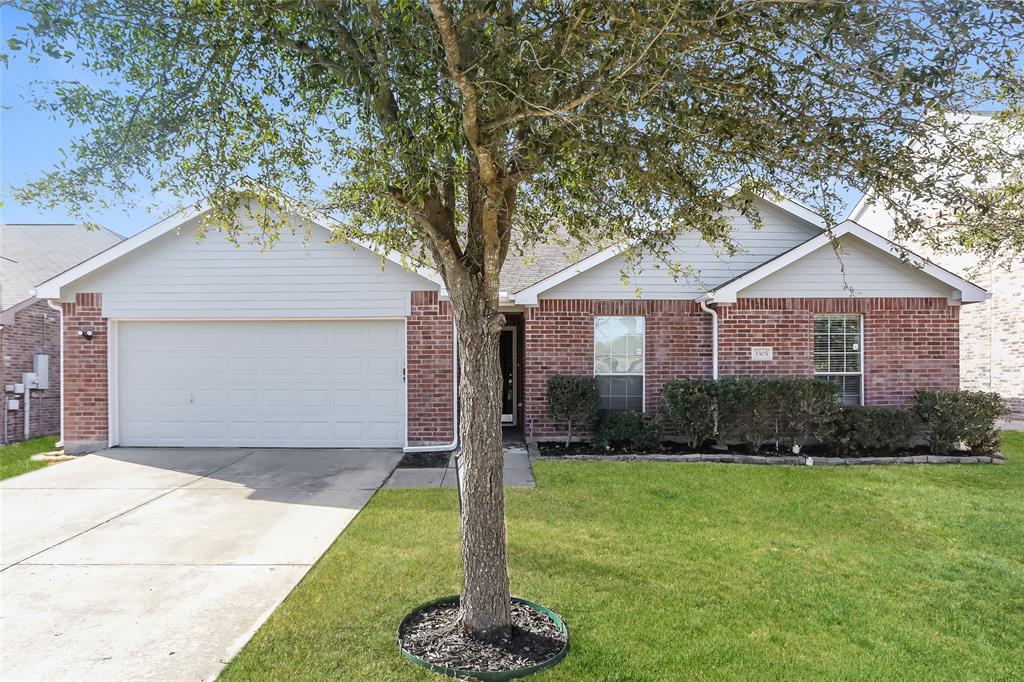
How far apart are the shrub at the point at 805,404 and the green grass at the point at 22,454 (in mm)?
12384

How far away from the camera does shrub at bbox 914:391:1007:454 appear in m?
9.95

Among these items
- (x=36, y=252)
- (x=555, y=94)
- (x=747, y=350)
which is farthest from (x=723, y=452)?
(x=36, y=252)

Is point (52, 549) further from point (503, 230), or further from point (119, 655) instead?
point (503, 230)

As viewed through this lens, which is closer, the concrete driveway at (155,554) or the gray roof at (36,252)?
the concrete driveway at (155,554)

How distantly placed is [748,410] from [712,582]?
5900 mm

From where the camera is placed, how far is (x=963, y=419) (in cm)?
999

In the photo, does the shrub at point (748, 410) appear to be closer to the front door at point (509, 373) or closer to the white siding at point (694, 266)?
the white siding at point (694, 266)

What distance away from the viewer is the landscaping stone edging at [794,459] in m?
9.72

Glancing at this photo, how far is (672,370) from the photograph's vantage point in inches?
443

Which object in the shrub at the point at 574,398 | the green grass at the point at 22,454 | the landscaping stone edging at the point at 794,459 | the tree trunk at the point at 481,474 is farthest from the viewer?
the shrub at the point at 574,398

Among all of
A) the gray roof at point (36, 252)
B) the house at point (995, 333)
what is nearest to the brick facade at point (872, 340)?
the house at point (995, 333)

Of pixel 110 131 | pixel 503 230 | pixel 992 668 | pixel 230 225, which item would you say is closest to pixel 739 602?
pixel 992 668

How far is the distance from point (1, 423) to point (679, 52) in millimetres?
14560

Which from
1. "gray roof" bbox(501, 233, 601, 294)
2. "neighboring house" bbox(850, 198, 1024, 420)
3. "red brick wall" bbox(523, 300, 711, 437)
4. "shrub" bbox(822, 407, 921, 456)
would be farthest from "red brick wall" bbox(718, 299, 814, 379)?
"neighboring house" bbox(850, 198, 1024, 420)
